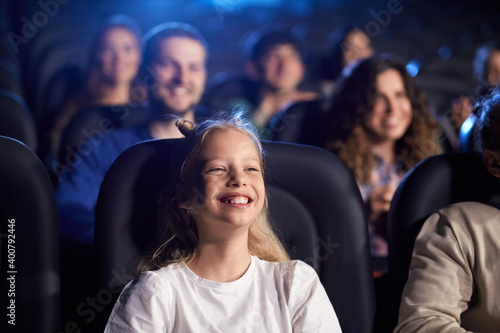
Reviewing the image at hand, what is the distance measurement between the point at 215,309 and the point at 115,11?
3.51 m

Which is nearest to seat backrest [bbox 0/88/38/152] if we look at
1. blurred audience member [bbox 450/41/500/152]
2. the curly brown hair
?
the curly brown hair

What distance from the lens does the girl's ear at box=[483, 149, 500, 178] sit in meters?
1.16

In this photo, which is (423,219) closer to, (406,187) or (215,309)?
(406,187)

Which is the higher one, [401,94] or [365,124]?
[401,94]

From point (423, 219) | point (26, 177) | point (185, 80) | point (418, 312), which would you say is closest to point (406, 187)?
point (423, 219)

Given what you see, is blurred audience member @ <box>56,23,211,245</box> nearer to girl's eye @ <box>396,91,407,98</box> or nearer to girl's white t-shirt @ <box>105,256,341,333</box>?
girl's white t-shirt @ <box>105,256,341,333</box>

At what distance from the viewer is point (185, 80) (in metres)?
2.42

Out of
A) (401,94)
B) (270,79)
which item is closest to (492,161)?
Answer: (401,94)

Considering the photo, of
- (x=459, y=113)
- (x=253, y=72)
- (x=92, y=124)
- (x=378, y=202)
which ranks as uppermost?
(x=253, y=72)

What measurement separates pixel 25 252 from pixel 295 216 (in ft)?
1.73

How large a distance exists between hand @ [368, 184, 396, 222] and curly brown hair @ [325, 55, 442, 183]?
0.12 m

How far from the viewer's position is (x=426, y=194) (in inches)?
45.2

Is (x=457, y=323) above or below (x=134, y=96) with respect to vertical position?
below

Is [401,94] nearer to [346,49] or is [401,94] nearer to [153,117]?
[153,117]
